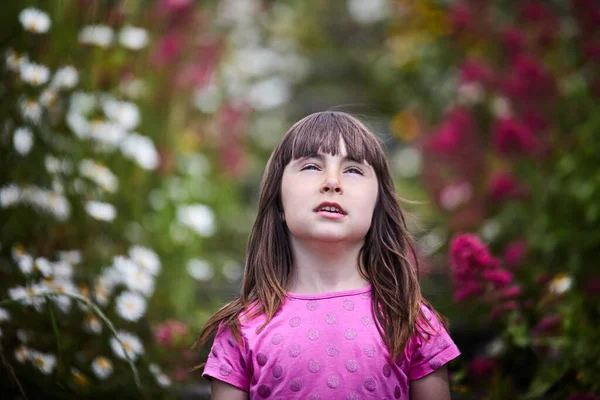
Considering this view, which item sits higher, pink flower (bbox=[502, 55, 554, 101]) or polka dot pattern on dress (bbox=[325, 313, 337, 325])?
pink flower (bbox=[502, 55, 554, 101])

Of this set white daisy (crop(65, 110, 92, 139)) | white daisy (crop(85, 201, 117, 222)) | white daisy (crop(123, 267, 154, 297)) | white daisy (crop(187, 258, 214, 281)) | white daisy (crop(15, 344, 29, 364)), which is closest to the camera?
white daisy (crop(15, 344, 29, 364))

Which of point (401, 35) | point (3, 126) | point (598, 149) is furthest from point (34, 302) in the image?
point (401, 35)

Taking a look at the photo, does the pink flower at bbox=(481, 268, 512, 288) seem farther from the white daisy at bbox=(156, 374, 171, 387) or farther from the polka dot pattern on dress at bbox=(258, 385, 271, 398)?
the white daisy at bbox=(156, 374, 171, 387)

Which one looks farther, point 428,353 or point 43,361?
point 43,361

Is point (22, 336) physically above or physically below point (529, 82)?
below

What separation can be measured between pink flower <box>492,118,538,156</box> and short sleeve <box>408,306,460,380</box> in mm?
1556

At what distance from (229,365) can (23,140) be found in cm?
129

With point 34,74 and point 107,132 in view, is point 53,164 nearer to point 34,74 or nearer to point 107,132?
point 34,74

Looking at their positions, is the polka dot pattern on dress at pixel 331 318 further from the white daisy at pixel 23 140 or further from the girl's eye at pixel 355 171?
the white daisy at pixel 23 140

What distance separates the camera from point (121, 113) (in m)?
2.87

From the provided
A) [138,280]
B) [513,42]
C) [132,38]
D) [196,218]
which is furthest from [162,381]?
[513,42]

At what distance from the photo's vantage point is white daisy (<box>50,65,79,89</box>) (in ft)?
7.96

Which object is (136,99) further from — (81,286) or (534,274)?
(534,274)

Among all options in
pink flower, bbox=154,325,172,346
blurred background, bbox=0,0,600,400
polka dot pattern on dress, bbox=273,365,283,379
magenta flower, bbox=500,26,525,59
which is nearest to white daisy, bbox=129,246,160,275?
blurred background, bbox=0,0,600,400
